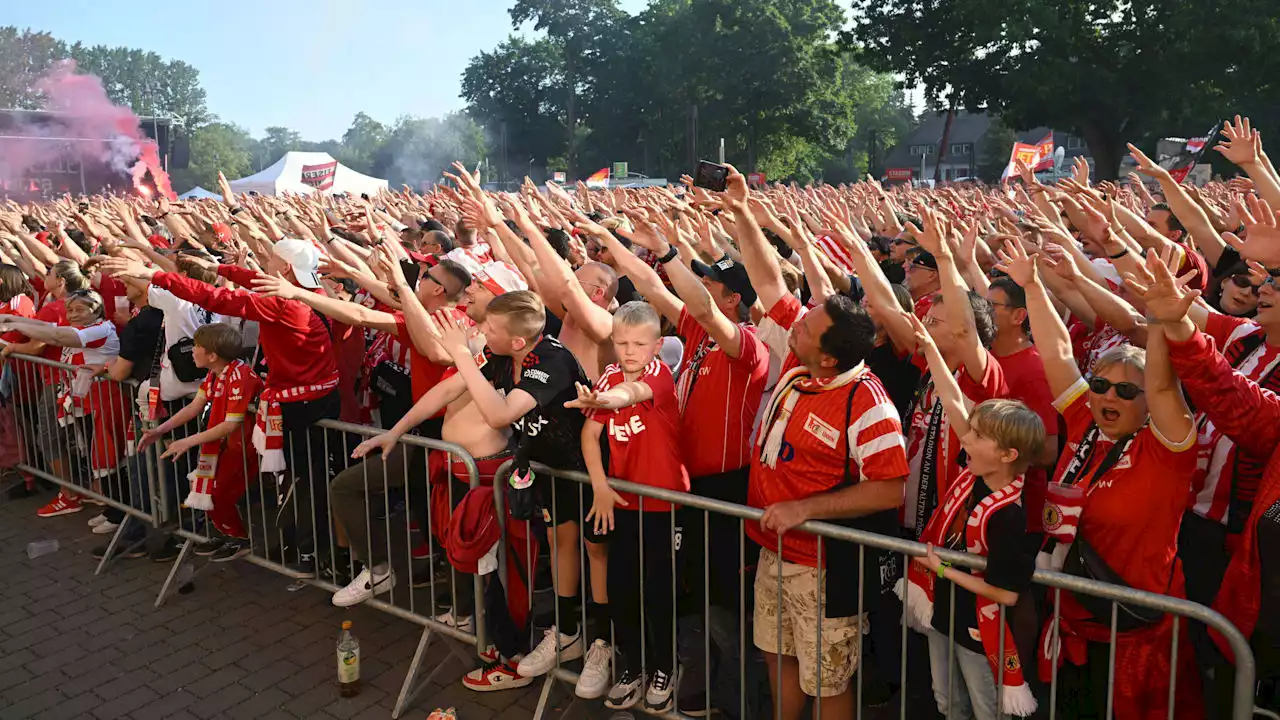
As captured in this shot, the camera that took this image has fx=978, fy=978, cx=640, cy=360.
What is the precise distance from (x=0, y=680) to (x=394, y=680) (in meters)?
2.13

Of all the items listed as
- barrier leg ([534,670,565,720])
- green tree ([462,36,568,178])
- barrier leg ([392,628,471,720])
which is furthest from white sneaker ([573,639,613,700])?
green tree ([462,36,568,178])

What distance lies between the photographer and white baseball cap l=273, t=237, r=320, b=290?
21.8 ft

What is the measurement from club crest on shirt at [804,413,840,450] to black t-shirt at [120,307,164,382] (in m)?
5.11

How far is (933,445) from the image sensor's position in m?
4.23

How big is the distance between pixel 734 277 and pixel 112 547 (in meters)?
4.76

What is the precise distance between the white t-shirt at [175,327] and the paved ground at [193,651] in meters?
1.24

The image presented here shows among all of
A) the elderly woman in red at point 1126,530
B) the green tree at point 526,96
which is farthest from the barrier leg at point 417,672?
the green tree at point 526,96

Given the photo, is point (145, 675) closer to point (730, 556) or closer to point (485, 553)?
point (485, 553)

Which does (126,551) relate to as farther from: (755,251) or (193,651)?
(755,251)

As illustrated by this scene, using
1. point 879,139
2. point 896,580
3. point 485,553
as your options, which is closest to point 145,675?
point 485,553

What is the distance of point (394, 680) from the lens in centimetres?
518

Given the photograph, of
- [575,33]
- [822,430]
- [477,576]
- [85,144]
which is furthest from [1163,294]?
[575,33]

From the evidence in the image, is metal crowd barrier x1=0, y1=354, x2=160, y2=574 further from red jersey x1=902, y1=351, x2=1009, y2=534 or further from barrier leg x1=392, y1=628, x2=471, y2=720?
red jersey x1=902, y1=351, x2=1009, y2=534

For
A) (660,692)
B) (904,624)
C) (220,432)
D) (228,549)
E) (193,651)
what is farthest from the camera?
(228,549)
